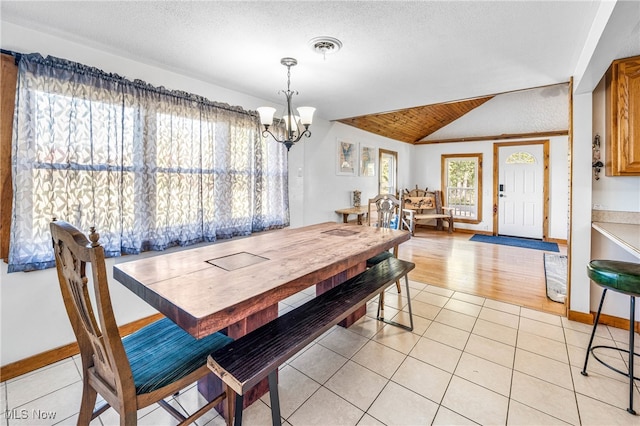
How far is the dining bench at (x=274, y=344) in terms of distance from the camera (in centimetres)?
116

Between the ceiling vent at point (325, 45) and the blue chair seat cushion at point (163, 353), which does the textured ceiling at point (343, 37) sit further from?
the blue chair seat cushion at point (163, 353)

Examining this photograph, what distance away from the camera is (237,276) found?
1.44 meters

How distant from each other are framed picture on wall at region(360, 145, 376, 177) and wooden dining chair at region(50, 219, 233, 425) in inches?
180

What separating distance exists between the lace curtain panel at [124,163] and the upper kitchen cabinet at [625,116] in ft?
10.4

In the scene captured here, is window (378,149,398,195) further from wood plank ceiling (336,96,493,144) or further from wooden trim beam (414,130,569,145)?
wooden trim beam (414,130,569,145)

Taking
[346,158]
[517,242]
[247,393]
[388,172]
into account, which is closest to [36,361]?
[247,393]

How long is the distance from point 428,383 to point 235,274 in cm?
140

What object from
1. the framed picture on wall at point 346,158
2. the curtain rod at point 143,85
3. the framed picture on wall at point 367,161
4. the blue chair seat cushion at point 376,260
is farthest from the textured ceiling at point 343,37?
the framed picture on wall at point 367,161

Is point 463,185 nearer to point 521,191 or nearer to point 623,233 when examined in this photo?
point 521,191

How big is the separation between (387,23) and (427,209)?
584cm

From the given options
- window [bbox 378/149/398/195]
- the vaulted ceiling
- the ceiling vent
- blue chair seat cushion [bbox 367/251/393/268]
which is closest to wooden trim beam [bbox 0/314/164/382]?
the vaulted ceiling

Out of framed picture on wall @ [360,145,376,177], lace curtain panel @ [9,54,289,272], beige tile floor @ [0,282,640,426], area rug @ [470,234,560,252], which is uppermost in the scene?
framed picture on wall @ [360,145,376,177]

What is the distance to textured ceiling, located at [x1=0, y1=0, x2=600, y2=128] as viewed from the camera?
1.71 meters

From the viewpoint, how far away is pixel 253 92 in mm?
3217
